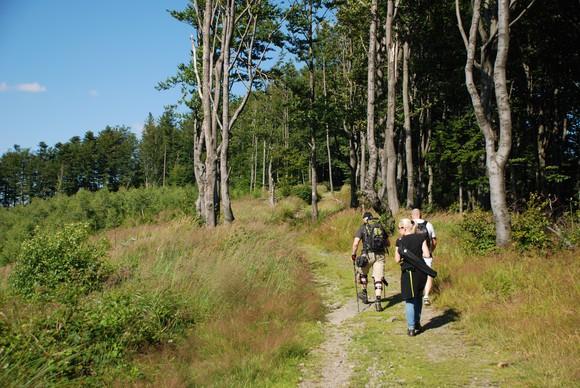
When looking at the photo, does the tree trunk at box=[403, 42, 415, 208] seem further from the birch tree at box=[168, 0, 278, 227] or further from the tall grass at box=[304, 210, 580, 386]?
the tall grass at box=[304, 210, 580, 386]

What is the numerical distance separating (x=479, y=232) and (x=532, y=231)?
54.9 inches

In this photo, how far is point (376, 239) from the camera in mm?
9078

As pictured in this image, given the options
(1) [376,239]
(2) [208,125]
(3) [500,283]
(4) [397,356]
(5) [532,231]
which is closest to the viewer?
(4) [397,356]

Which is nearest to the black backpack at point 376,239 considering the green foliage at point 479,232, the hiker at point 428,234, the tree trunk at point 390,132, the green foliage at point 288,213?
the hiker at point 428,234

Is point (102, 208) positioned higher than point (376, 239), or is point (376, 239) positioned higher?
point (376, 239)

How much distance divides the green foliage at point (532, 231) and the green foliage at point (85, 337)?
332 inches

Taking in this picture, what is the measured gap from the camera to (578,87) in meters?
22.5

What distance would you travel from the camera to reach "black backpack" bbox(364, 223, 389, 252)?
9.06 metres

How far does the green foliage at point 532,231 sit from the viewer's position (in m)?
10.4

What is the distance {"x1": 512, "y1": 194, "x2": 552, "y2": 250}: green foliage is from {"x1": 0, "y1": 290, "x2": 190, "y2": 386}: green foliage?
842 cm

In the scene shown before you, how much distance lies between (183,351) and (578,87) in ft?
80.5

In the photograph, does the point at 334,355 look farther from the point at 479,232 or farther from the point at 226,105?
the point at 226,105

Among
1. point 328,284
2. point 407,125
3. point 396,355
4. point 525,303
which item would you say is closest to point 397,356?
point 396,355

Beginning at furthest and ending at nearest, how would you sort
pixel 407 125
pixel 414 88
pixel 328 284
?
pixel 414 88 < pixel 407 125 < pixel 328 284
